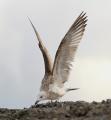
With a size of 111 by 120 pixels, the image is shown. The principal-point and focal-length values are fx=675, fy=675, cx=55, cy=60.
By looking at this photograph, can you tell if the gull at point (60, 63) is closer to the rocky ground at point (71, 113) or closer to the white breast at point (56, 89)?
the white breast at point (56, 89)

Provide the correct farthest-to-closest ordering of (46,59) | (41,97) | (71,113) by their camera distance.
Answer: (46,59) → (41,97) → (71,113)

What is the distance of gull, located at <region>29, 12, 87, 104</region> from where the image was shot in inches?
831

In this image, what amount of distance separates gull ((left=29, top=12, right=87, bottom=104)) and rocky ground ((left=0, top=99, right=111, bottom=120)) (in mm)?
2329

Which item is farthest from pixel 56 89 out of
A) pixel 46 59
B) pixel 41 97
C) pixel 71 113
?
pixel 71 113

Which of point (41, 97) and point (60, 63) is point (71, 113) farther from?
point (60, 63)

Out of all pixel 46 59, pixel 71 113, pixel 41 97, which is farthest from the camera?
pixel 46 59

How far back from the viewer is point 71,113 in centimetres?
1717

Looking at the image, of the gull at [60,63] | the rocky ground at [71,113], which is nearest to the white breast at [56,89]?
the gull at [60,63]

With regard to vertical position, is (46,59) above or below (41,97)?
above

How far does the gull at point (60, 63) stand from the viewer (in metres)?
21.1

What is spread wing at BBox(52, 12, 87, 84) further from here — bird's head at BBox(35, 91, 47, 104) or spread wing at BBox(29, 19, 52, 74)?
bird's head at BBox(35, 91, 47, 104)

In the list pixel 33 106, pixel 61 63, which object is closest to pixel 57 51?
pixel 61 63

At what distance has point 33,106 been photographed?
20094 mm

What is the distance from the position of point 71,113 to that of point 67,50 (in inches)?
194
